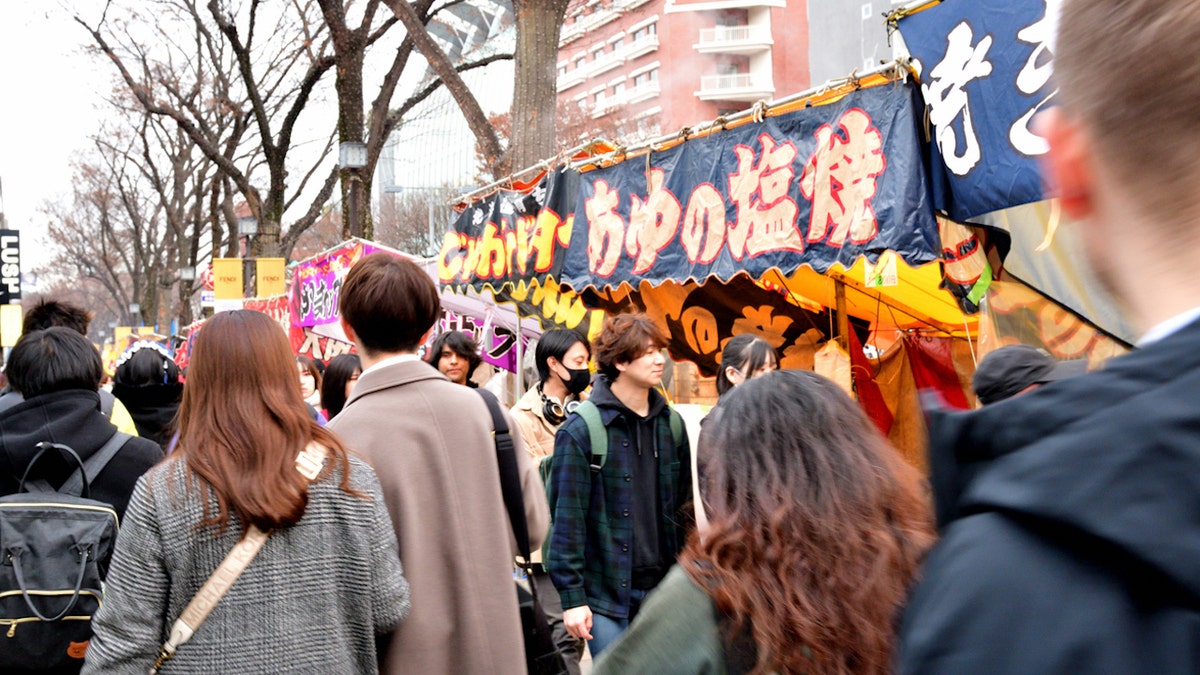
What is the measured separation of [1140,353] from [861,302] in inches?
264

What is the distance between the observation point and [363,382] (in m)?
2.91

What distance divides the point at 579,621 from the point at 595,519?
1.36ft

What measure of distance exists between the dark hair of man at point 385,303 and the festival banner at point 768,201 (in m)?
2.63

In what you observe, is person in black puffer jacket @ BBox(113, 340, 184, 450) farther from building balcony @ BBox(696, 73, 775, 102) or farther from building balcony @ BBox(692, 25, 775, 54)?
building balcony @ BBox(692, 25, 775, 54)

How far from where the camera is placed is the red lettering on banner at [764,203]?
17.7 ft

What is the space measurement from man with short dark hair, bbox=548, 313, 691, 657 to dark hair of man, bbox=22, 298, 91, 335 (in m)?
3.08

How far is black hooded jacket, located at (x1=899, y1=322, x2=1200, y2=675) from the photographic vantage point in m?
0.68

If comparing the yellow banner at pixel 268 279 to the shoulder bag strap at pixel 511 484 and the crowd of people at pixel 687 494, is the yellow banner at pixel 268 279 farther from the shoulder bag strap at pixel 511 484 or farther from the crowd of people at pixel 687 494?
the shoulder bag strap at pixel 511 484

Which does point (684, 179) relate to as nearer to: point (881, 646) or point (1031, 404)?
point (881, 646)

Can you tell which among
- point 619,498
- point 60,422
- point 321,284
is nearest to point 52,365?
point 60,422

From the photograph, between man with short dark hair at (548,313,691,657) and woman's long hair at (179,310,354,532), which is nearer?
woman's long hair at (179,310,354,532)

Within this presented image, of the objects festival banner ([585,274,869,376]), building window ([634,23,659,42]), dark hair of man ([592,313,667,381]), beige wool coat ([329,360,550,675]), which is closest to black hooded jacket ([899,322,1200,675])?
beige wool coat ([329,360,550,675])

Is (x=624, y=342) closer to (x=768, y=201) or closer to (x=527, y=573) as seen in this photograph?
(x=527, y=573)

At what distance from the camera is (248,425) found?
96.0 inches
